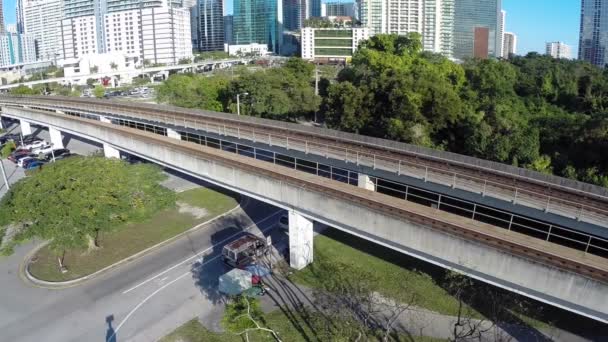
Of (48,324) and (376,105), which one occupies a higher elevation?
(376,105)

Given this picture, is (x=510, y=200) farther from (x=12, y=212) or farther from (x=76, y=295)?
(x=12, y=212)

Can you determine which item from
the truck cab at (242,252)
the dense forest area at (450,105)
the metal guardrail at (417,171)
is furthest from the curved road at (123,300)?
the dense forest area at (450,105)

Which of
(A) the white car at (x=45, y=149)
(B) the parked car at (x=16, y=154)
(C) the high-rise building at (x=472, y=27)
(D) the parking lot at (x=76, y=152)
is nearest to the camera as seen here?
(D) the parking lot at (x=76, y=152)

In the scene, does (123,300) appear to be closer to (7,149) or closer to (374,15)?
(7,149)

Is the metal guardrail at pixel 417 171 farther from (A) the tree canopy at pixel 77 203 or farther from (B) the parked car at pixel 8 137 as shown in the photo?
(B) the parked car at pixel 8 137

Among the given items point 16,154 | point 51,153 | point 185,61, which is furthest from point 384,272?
point 185,61

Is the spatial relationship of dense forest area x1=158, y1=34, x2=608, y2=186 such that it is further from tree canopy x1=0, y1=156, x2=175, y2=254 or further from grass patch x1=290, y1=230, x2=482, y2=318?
tree canopy x1=0, y1=156, x2=175, y2=254

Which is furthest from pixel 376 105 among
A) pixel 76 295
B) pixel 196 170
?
pixel 76 295
